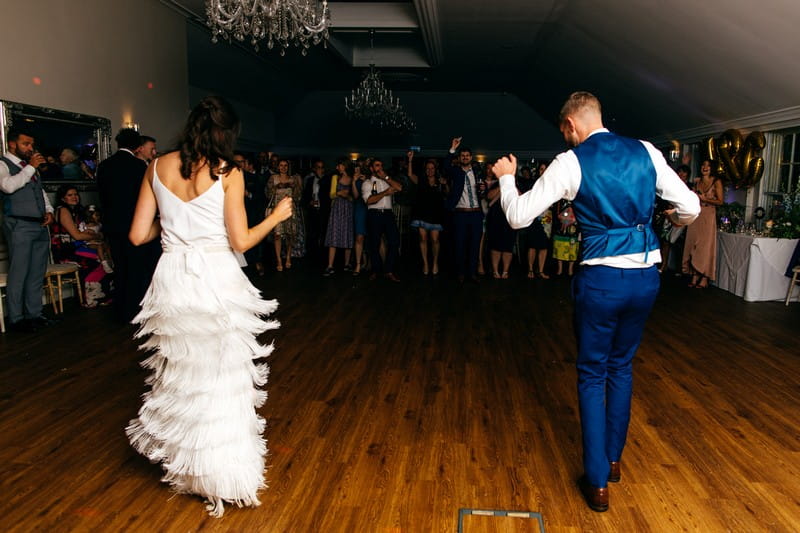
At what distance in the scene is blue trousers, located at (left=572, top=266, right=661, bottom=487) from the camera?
2.24 m

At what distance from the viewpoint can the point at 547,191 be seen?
7.11 feet

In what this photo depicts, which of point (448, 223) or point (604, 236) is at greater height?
point (604, 236)

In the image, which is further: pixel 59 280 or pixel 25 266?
pixel 59 280

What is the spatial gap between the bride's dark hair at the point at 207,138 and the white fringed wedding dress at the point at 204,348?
82mm

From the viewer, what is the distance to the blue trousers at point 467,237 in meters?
7.37

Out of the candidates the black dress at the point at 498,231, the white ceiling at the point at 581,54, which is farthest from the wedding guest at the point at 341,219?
the white ceiling at the point at 581,54

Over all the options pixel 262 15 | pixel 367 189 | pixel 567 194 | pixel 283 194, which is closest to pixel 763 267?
pixel 367 189

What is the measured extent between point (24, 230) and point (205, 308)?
11.6 feet

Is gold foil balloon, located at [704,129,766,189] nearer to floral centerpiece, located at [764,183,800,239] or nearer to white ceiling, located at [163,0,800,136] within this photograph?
white ceiling, located at [163,0,800,136]

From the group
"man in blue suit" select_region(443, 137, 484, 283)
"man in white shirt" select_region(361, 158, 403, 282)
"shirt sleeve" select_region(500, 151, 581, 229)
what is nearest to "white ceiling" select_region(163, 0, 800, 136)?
"man in blue suit" select_region(443, 137, 484, 283)

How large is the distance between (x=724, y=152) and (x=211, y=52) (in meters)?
7.73

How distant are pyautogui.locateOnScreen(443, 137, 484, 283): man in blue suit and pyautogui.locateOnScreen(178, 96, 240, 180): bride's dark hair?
5011 mm

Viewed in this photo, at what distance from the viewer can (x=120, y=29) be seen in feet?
22.0

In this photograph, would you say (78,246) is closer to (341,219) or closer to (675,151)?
(341,219)
